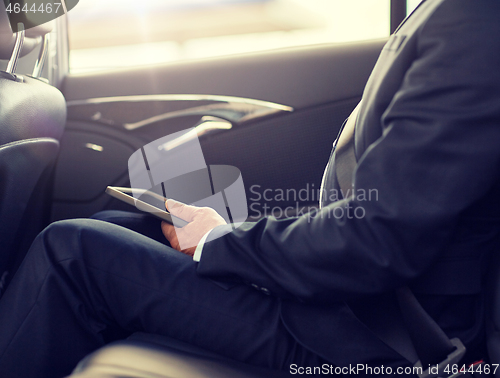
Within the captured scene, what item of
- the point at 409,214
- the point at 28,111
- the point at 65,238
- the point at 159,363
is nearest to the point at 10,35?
the point at 28,111

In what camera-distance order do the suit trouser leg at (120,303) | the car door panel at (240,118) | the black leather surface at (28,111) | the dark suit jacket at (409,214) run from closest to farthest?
the dark suit jacket at (409,214), the suit trouser leg at (120,303), the black leather surface at (28,111), the car door panel at (240,118)

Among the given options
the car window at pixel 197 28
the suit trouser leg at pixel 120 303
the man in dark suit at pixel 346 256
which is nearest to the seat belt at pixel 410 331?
the man in dark suit at pixel 346 256

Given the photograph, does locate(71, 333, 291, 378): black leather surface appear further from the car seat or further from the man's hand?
the car seat

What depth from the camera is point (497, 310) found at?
2.21ft

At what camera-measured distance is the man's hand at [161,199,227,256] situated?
2.89ft

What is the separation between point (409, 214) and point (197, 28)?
47.1 inches

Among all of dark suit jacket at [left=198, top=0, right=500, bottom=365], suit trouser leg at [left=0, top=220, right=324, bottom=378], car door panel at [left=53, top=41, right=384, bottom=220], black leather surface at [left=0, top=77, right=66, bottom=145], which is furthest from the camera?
car door panel at [left=53, top=41, right=384, bottom=220]

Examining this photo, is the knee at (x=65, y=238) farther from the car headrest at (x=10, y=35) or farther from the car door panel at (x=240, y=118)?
the car door panel at (x=240, y=118)

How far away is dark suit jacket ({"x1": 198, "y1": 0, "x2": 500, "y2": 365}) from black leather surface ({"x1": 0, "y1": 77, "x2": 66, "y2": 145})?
1.52 ft

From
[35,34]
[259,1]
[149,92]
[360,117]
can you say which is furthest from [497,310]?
[259,1]

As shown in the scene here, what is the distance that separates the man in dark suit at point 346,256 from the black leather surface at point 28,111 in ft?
0.83

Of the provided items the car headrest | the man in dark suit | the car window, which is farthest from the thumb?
the car window

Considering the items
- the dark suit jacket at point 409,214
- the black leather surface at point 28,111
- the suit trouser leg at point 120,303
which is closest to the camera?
the dark suit jacket at point 409,214

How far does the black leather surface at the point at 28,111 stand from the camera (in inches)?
34.6
